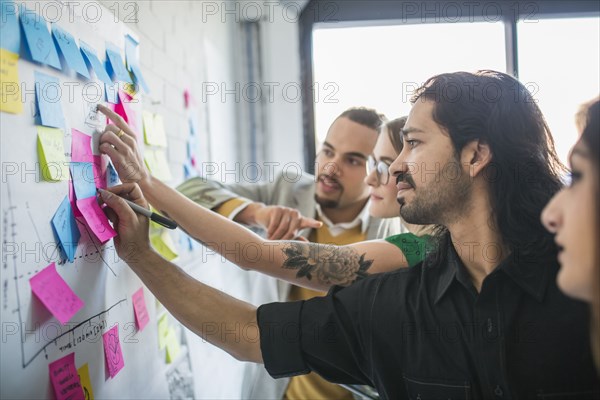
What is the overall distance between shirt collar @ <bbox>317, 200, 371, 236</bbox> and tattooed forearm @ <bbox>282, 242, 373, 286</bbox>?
17.4 inches

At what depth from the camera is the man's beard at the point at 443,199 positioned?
3.55 feet

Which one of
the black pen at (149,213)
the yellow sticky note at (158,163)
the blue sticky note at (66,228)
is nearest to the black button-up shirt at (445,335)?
the black pen at (149,213)

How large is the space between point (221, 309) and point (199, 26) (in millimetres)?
1283


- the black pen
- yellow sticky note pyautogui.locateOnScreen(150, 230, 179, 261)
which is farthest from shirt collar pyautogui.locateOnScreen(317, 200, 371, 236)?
the black pen

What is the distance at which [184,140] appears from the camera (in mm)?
1659

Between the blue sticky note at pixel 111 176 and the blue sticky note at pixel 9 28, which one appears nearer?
the blue sticky note at pixel 9 28

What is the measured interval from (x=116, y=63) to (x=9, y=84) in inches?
15.4

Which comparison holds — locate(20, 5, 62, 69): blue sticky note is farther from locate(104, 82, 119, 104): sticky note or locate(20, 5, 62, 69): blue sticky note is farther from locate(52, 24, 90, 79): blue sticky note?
locate(104, 82, 119, 104): sticky note

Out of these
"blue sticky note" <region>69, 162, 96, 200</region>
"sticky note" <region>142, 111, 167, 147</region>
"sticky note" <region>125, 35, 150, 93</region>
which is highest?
"sticky note" <region>125, 35, 150, 93</region>

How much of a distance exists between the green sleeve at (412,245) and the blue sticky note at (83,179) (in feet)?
2.35

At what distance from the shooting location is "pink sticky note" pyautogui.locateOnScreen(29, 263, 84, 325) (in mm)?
791

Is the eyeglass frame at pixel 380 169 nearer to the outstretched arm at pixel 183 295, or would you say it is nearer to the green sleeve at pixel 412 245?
the green sleeve at pixel 412 245

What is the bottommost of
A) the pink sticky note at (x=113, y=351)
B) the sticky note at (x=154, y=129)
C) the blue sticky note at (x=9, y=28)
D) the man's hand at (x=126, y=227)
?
the pink sticky note at (x=113, y=351)

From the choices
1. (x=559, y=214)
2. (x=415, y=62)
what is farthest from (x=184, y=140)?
(x=415, y=62)
